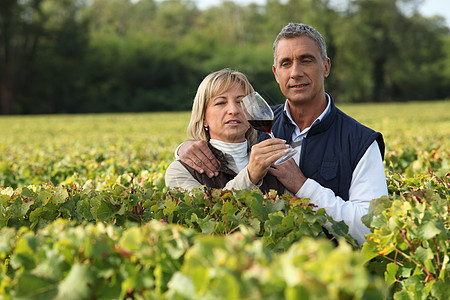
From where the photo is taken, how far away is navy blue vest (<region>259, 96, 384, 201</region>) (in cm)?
300

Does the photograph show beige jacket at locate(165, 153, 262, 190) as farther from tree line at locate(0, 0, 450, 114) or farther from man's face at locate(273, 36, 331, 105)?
tree line at locate(0, 0, 450, 114)

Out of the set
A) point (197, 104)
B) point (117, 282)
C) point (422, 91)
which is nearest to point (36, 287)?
point (117, 282)

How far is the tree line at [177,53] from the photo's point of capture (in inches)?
1890

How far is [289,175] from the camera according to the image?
9.42ft

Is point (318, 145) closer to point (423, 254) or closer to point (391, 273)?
point (391, 273)

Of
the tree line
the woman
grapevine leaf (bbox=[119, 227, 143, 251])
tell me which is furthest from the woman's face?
the tree line

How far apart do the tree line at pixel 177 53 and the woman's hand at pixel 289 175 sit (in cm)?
3473

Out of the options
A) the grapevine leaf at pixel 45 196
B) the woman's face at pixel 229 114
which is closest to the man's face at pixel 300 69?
the woman's face at pixel 229 114

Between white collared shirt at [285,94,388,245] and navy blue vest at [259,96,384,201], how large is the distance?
0.05m

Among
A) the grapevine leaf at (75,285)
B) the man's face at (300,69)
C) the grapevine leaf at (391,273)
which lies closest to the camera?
the grapevine leaf at (75,285)

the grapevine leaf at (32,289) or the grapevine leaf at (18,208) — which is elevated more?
the grapevine leaf at (32,289)

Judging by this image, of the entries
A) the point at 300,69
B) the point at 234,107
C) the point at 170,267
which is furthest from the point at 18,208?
the point at 300,69

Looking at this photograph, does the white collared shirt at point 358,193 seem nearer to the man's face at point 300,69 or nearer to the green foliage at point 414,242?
the green foliage at point 414,242

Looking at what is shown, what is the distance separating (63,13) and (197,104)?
5143 centimetres
